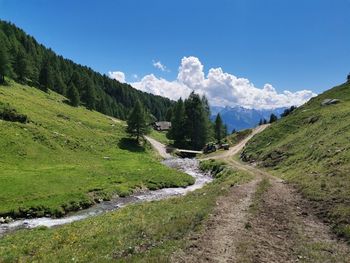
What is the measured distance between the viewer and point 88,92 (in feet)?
488

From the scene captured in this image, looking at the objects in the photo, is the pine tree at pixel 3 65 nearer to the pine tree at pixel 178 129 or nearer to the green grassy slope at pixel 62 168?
the green grassy slope at pixel 62 168

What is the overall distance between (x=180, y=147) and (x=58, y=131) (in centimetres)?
4442

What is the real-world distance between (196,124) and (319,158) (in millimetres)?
63280

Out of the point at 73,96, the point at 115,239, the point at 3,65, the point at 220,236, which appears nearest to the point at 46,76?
the point at 73,96

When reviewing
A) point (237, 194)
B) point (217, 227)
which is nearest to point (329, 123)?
point (237, 194)

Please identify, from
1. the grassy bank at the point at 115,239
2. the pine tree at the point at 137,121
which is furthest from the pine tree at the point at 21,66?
the grassy bank at the point at 115,239

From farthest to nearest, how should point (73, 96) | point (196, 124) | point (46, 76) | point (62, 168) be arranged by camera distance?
point (46, 76) < point (73, 96) < point (196, 124) < point (62, 168)

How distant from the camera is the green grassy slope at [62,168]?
35156 mm

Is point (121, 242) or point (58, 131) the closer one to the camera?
point (121, 242)

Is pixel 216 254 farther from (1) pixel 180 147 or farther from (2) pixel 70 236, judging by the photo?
(1) pixel 180 147

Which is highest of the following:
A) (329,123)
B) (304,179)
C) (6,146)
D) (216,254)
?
(329,123)

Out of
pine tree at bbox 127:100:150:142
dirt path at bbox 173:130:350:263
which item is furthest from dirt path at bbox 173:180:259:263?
pine tree at bbox 127:100:150:142

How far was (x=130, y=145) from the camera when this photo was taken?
8662cm

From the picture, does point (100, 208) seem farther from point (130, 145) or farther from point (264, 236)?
point (130, 145)
